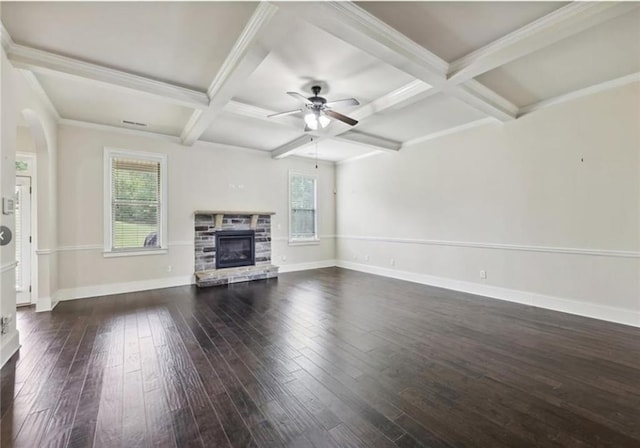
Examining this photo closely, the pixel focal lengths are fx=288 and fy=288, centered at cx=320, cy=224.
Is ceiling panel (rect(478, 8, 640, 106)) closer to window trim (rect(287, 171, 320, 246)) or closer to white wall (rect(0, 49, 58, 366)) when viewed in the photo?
window trim (rect(287, 171, 320, 246))

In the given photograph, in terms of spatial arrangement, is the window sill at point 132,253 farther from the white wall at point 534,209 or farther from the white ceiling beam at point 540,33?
the white ceiling beam at point 540,33

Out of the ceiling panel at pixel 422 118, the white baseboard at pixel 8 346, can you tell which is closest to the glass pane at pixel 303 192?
the ceiling panel at pixel 422 118

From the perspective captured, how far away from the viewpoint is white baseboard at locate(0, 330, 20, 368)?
8.49 ft

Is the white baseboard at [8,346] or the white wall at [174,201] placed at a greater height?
the white wall at [174,201]

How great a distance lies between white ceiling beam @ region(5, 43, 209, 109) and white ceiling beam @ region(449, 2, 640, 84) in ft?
10.6

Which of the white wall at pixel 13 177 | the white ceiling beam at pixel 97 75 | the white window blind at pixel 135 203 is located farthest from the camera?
the white window blind at pixel 135 203

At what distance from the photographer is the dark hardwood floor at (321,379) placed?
1.75 metres

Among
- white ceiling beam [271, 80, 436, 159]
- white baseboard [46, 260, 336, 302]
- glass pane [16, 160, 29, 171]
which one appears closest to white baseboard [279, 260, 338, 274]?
white baseboard [46, 260, 336, 302]

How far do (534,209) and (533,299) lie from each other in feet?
4.46

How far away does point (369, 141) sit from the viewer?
585cm

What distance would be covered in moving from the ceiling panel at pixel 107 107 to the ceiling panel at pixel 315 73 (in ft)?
4.55

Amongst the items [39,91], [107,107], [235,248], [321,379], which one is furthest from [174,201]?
[321,379]

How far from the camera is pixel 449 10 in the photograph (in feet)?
7.71

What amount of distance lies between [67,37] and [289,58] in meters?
2.07
